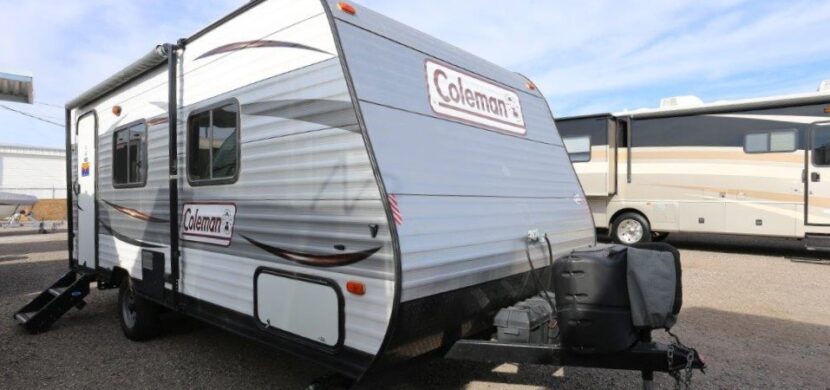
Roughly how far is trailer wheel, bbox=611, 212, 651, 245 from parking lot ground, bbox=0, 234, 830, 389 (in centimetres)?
350

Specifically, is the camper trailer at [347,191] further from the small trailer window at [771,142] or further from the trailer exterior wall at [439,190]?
the small trailer window at [771,142]

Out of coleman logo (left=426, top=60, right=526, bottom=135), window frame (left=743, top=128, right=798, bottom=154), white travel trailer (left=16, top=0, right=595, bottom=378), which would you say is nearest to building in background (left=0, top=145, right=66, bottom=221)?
white travel trailer (left=16, top=0, right=595, bottom=378)

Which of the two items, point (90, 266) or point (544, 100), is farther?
point (90, 266)

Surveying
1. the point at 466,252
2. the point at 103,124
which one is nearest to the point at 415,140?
the point at 466,252

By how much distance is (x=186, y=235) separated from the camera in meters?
3.76

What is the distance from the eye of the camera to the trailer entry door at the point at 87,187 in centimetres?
532

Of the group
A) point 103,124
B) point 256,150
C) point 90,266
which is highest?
point 103,124

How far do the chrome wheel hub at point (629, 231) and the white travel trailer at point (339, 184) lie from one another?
23.9 feet

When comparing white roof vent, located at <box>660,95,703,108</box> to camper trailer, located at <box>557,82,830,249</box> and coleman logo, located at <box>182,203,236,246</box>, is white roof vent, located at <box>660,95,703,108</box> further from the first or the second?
coleman logo, located at <box>182,203,236,246</box>

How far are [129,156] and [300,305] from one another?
111 inches

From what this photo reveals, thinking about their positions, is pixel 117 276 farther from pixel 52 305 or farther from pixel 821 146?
pixel 821 146

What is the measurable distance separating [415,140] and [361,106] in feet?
1.27

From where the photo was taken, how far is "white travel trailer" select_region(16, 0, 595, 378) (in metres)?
2.53

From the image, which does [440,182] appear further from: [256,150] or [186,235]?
[186,235]
